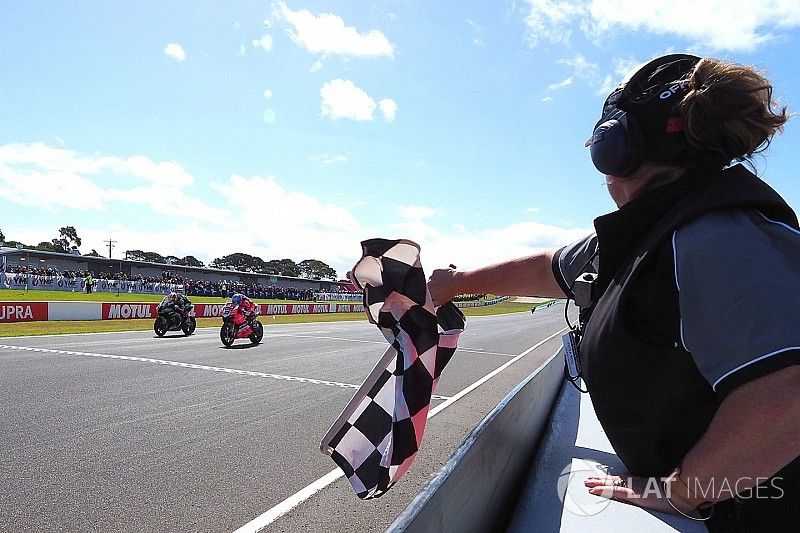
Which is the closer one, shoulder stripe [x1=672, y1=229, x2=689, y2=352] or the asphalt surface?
shoulder stripe [x1=672, y1=229, x2=689, y2=352]

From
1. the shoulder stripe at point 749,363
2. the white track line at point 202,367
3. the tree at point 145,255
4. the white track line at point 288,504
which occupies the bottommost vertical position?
the white track line at point 288,504

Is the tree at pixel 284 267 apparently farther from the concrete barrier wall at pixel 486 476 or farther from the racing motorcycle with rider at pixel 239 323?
the concrete barrier wall at pixel 486 476

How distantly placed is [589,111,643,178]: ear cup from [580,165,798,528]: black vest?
12 centimetres

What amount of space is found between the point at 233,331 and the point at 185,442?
9155 mm

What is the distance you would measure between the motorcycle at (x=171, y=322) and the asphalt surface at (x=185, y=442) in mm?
5113

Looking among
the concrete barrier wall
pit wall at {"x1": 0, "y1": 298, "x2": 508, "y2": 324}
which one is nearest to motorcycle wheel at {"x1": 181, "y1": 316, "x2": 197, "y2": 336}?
pit wall at {"x1": 0, "y1": 298, "x2": 508, "y2": 324}

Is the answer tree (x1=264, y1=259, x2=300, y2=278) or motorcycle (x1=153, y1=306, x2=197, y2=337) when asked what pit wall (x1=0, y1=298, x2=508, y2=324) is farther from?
tree (x1=264, y1=259, x2=300, y2=278)

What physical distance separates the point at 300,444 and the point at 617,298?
4760 mm

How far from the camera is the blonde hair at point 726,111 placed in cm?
107

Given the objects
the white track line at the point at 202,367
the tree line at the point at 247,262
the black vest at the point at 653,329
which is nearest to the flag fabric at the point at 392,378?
the black vest at the point at 653,329

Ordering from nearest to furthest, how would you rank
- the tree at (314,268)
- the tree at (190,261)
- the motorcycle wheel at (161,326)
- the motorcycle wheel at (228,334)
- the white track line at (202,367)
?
the white track line at (202,367), the motorcycle wheel at (228,334), the motorcycle wheel at (161,326), the tree at (190,261), the tree at (314,268)

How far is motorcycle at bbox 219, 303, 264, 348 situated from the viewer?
45.6 feet

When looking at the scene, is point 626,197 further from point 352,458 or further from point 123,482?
point 123,482

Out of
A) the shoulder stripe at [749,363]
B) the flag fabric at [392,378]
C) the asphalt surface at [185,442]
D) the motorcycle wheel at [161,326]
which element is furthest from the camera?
the motorcycle wheel at [161,326]
